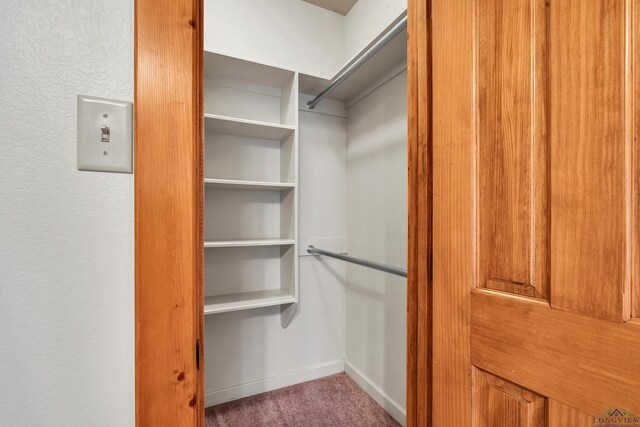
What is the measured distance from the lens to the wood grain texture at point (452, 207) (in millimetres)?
669

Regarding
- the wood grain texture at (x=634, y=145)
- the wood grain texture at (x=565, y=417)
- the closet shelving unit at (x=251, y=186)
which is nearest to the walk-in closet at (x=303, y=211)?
the closet shelving unit at (x=251, y=186)

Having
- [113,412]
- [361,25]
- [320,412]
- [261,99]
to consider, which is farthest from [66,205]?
[361,25]

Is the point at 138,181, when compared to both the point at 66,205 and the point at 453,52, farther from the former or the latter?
the point at 453,52

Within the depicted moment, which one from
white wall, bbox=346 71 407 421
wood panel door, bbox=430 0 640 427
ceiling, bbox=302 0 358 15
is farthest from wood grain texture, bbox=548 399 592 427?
ceiling, bbox=302 0 358 15

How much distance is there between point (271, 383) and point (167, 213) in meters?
1.83

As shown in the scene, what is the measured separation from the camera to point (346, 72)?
62.6 inches

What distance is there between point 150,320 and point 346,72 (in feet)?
5.09

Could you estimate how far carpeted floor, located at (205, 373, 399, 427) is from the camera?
1.61 m

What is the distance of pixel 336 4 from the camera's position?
A: 6.32ft

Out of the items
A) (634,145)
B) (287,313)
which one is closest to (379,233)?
(287,313)

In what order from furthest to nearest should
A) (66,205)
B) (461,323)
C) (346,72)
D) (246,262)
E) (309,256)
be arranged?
1. (309,256)
2. (246,262)
3. (346,72)
4. (461,323)
5. (66,205)

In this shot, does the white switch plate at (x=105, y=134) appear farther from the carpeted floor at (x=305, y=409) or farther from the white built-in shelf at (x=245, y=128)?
the carpeted floor at (x=305, y=409)

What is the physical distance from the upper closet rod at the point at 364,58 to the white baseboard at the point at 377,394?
71.8 inches

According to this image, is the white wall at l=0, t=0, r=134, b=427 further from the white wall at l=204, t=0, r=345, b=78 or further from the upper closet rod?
the white wall at l=204, t=0, r=345, b=78
